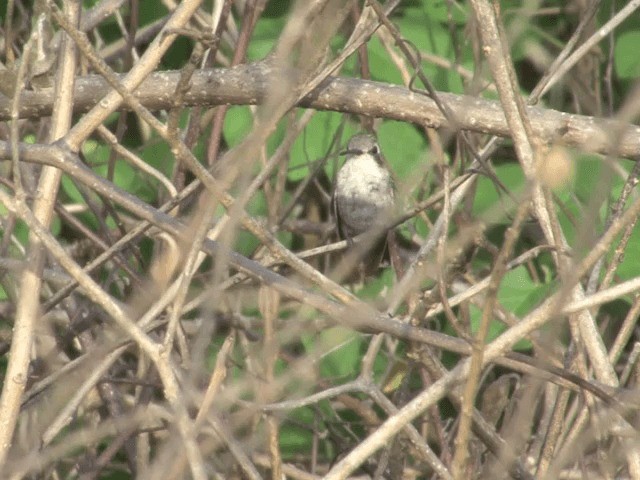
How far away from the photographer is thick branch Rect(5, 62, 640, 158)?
8.89 ft

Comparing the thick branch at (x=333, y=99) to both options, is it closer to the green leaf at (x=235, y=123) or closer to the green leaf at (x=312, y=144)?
the green leaf at (x=235, y=123)

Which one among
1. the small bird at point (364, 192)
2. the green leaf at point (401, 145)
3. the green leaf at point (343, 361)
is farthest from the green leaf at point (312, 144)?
the small bird at point (364, 192)

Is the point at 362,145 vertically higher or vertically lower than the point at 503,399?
higher

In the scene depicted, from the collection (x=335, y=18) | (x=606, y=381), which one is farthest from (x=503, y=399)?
(x=335, y=18)

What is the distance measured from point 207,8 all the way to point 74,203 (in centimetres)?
96

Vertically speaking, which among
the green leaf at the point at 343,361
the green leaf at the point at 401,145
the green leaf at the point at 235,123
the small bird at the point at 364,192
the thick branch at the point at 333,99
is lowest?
the green leaf at the point at 343,361

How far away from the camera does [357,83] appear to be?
283 centimetres

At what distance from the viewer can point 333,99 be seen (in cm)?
283

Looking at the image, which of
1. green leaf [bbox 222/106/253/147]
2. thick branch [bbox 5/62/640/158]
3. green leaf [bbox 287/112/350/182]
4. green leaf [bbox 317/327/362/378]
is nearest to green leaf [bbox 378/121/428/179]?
green leaf [bbox 287/112/350/182]

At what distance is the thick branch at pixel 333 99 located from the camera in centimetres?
271

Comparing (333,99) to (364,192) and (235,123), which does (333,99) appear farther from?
(364,192)

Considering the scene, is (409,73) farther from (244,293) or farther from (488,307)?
(488,307)

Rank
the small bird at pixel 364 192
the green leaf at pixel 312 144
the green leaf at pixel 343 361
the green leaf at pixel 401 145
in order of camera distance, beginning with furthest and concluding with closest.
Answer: the small bird at pixel 364 192 < the green leaf at pixel 401 145 < the green leaf at pixel 312 144 < the green leaf at pixel 343 361

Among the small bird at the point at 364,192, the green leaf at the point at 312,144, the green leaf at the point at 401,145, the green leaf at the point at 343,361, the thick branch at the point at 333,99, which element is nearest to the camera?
the thick branch at the point at 333,99
